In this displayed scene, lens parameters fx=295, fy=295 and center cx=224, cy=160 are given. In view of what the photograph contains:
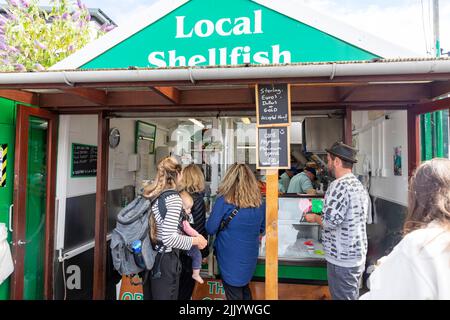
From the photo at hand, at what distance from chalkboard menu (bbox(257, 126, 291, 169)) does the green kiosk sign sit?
90 centimetres

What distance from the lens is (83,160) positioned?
3662mm

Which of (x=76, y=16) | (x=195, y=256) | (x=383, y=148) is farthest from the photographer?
(x=76, y=16)

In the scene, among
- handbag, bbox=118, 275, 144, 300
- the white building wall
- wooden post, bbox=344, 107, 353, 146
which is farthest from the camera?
the white building wall

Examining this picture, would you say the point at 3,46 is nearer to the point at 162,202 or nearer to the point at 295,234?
the point at 162,202

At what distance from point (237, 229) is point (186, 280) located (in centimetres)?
83

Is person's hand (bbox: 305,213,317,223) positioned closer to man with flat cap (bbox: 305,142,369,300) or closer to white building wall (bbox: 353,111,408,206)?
man with flat cap (bbox: 305,142,369,300)

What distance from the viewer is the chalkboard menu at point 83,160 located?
11.5 feet

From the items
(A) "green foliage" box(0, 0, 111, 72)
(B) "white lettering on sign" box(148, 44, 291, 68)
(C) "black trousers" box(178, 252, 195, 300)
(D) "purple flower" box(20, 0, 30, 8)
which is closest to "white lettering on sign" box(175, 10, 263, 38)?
(B) "white lettering on sign" box(148, 44, 291, 68)

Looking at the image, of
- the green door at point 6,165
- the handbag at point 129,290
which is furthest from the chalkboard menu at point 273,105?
the green door at point 6,165

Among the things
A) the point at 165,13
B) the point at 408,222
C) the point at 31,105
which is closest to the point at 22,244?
the point at 31,105

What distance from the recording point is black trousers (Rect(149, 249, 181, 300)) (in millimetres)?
2408

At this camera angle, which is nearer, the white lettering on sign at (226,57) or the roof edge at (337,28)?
the roof edge at (337,28)

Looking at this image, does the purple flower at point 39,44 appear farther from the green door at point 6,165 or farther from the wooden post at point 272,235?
the wooden post at point 272,235

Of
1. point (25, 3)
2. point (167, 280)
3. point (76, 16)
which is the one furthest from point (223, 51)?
point (76, 16)
